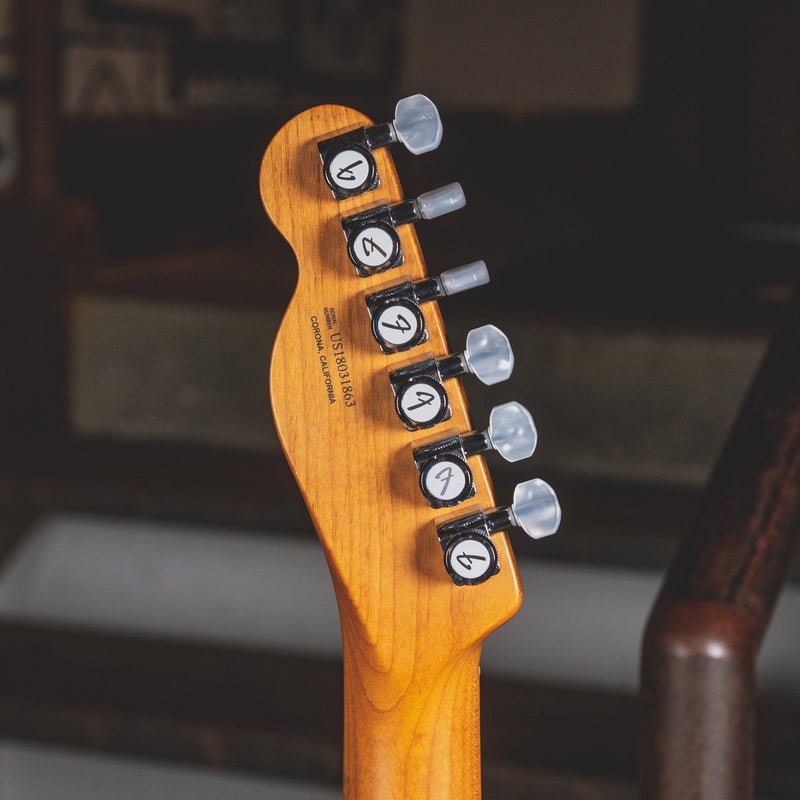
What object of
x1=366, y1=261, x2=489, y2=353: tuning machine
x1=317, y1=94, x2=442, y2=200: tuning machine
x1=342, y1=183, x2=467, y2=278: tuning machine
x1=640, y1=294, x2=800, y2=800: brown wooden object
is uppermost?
x1=317, y1=94, x2=442, y2=200: tuning machine

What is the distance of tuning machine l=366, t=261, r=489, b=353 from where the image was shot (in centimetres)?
79

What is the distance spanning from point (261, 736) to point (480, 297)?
1.57 m

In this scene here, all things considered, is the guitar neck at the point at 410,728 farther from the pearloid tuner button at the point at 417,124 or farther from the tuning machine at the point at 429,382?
the pearloid tuner button at the point at 417,124

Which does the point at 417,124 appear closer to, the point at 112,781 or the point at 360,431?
the point at 360,431

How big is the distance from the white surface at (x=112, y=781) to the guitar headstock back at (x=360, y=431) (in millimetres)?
819

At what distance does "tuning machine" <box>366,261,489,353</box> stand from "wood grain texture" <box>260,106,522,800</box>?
0.06ft

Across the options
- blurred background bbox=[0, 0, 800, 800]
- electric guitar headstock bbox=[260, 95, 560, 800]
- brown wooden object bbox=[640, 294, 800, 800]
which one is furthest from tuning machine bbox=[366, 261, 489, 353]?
blurred background bbox=[0, 0, 800, 800]

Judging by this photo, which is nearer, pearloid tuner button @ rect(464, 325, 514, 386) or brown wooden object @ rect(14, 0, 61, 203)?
pearloid tuner button @ rect(464, 325, 514, 386)

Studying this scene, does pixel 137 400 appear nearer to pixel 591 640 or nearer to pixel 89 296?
pixel 89 296

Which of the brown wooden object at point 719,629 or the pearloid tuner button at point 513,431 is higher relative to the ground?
the pearloid tuner button at point 513,431

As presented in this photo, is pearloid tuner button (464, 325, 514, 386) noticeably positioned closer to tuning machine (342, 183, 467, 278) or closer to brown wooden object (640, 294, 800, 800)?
tuning machine (342, 183, 467, 278)

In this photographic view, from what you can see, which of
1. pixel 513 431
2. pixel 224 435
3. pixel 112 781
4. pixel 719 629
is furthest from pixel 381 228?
pixel 224 435

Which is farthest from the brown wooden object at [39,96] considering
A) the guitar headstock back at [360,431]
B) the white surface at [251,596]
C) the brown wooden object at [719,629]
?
the brown wooden object at [719,629]

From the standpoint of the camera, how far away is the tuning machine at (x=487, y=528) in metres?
0.79
